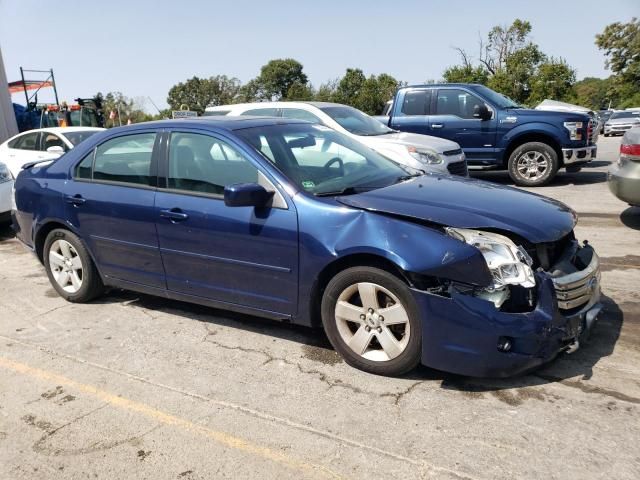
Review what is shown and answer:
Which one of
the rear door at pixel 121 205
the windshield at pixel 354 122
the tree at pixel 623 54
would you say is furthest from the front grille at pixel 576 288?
the tree at pixel 623 54

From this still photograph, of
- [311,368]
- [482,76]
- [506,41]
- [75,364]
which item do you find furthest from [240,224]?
[506,41]

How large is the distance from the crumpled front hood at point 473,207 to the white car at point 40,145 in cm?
766

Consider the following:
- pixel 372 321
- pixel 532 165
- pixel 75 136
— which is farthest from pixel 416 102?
pixel 372 321

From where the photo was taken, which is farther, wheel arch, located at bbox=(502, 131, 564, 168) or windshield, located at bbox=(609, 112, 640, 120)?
windshield, located at bbox=(609, 112, 640, 120)

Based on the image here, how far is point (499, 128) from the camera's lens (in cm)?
1049

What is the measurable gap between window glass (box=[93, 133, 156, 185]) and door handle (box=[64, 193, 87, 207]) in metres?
0.21

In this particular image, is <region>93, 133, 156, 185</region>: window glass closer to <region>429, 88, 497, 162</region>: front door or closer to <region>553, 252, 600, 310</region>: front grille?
<region>553, 252, 600, 310</region>: front grille

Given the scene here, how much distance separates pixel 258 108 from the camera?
32.3ft

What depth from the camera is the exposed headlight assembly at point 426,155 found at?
8.46 metres

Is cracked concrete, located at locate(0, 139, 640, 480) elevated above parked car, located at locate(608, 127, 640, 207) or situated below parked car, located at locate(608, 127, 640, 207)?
below

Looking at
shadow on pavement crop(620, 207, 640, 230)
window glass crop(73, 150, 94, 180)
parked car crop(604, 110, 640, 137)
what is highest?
window glass crop(73, 150, 94, 180)

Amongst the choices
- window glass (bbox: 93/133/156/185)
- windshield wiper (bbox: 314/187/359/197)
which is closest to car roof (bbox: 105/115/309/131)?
window glass (bbox: 93/133/156/185)

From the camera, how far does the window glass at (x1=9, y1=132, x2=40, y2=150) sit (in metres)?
10.2

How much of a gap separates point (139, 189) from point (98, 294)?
4.21 feet
